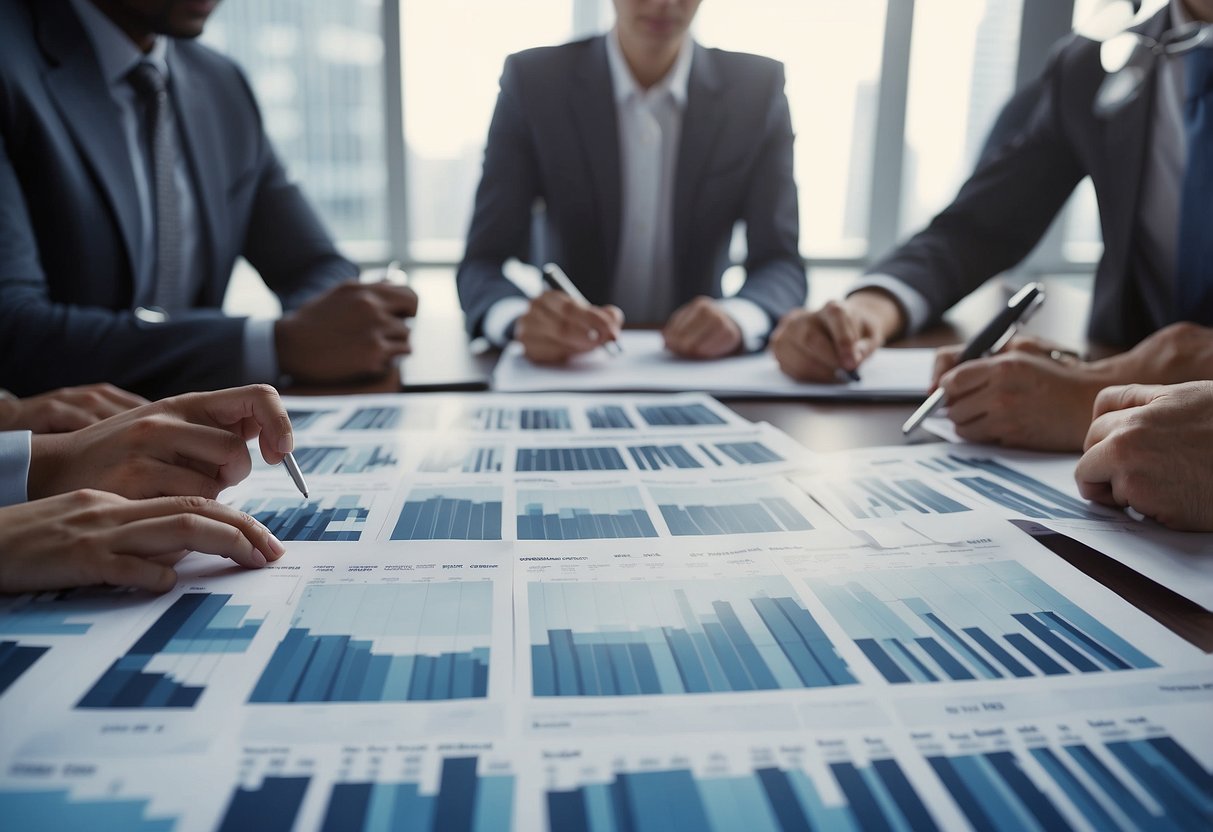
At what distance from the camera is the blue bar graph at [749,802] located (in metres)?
0.30

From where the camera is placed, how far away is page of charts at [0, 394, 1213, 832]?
1.02 ft

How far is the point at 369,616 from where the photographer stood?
447 millimetres

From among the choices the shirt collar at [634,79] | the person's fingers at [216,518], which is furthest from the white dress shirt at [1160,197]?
the person's fingers at [216,518]

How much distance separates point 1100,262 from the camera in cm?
131

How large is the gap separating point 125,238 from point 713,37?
3.98 meters

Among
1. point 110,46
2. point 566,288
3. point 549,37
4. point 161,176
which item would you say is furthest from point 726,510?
point 549,37

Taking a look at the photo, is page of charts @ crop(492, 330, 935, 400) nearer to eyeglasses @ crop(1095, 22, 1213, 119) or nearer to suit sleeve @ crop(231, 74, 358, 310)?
eyeglasses @ crop(1095, 22, 1213, 119)

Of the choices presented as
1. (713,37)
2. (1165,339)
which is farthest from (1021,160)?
(713,37)

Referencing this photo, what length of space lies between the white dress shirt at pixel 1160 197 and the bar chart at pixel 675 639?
0.94 m

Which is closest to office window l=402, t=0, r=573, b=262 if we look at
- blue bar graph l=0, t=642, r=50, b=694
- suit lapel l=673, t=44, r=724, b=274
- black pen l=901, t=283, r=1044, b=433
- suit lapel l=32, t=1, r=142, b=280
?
suit lapel l=673, t=44, r=724, b=274

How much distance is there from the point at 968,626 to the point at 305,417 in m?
0.67

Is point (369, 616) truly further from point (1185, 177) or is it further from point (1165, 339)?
point (1185, 177)

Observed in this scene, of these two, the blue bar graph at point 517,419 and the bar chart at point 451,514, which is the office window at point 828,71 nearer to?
the blue bar graph at point 517,419

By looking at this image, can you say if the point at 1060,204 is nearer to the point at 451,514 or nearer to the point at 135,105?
the point at 451,514
